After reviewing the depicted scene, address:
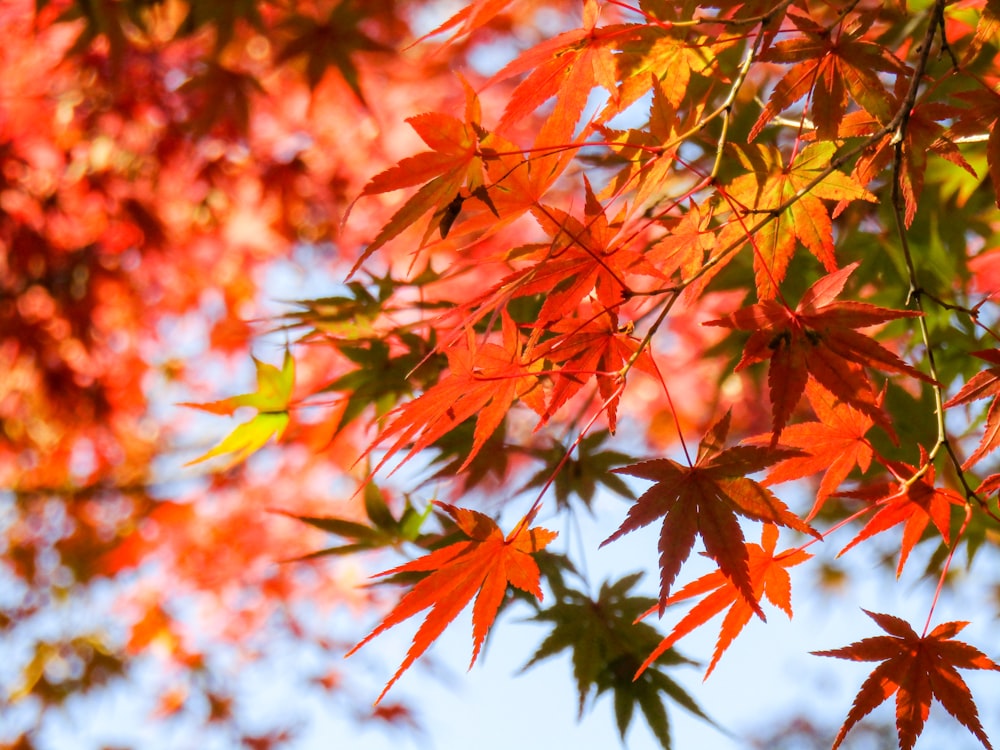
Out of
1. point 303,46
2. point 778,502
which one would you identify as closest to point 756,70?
point 303,46

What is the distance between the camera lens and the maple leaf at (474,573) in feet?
2.26

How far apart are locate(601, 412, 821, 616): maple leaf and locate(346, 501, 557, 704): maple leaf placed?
101 millimetres

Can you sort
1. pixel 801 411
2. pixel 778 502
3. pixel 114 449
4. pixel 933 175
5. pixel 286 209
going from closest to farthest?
pixel 778 502, pixel 933 175, pixel 801 411, pixel 286 209, pixel 114 449

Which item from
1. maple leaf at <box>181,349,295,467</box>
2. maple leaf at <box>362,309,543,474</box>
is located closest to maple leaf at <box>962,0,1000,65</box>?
maple leaf at <box>362,309,543,474</box>

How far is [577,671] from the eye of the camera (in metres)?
1.16

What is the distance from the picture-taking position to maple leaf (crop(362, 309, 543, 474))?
73 centimetres

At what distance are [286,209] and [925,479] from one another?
323 cm

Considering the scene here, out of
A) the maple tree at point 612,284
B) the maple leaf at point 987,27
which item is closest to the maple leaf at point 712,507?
the maple tree at point 612,284

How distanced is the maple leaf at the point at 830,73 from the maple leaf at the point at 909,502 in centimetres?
30

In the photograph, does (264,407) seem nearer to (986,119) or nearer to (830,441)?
(830,441)

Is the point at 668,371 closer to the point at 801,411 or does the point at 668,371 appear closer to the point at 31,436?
the point at 801,411

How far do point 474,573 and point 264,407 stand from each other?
21.8 inches

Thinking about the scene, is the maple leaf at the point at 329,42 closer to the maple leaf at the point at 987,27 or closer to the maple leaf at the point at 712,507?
the maple leaf at the point at 987,27

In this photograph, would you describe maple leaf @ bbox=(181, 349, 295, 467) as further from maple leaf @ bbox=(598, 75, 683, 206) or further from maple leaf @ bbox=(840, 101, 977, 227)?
maple leaf @ bbox=(840, 101, 977, 227)
